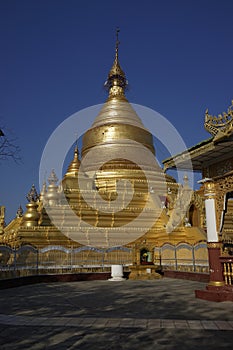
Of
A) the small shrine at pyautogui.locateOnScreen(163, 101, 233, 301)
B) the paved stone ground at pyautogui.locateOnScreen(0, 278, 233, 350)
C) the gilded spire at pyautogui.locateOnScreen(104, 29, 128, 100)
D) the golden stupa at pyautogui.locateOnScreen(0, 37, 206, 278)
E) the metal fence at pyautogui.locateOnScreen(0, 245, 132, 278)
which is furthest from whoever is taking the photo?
the gilded spire at pyautogui.locateOnScreen(104, 29, 128, 100)

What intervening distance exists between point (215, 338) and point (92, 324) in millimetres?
2192

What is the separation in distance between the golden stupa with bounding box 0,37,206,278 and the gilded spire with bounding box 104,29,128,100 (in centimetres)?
525

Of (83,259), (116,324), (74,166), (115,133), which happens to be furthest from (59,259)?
(115,133)

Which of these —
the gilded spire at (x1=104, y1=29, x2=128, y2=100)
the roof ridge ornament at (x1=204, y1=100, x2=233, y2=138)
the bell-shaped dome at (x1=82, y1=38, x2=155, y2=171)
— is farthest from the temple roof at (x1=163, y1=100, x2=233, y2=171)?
the gilded spire at (x1=104, y1=29, x2=128, y2=100)

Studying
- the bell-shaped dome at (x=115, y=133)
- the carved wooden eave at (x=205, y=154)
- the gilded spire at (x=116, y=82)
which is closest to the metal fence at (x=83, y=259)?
the carved wooden eave at (x=205, y=154)

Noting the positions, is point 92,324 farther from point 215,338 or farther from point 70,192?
point 70,192

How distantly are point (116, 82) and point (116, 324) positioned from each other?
3716 cm

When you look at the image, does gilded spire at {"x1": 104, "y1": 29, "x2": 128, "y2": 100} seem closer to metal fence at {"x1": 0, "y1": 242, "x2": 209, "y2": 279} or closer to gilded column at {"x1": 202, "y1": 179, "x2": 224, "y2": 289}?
metal fence at {"x1": 0, "y1": 242, "x2": 209, "y2": 279}

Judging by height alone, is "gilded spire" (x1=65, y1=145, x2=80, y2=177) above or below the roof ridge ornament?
above

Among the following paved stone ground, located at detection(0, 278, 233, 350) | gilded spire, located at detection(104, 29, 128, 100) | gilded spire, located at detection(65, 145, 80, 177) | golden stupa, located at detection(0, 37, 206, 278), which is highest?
gilded spire, located at detection(104, 29, 128, 100)

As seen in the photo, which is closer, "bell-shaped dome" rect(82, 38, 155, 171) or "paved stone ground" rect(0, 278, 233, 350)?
"paved stone ground" rect(0, 278, 233, 350)

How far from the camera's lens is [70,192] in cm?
2459

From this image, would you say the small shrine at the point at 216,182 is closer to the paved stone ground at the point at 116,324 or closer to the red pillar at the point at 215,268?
the red pillar at the point at 215,268

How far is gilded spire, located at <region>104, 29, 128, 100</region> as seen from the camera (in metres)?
39.6
